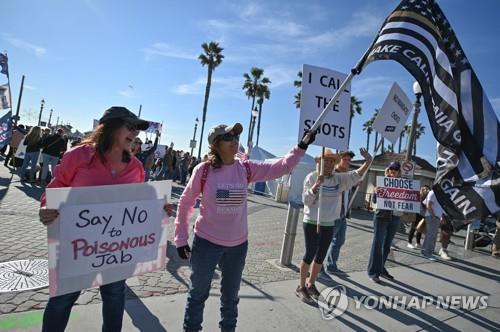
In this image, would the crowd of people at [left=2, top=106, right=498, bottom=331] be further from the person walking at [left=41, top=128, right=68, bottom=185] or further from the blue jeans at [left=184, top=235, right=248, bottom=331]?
the person walking at [left=41, top=128, right=68, bottom=185]

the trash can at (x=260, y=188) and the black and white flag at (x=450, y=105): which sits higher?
the black and white flag at (x=450, y=105)

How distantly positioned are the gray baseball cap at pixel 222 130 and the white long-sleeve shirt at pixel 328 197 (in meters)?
1.83

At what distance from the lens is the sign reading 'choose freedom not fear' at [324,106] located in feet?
14.1

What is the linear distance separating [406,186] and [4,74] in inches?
536

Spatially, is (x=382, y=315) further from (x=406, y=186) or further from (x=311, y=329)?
(x=406, y=186)

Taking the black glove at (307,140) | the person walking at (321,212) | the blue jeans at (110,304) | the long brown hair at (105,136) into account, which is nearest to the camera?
the blue jeans at (110,304)

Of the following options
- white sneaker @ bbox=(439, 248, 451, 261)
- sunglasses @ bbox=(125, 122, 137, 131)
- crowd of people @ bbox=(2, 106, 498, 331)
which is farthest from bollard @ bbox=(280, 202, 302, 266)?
white sneaker @ bbox=(439, 248, 451, 261)

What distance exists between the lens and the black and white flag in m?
3.16

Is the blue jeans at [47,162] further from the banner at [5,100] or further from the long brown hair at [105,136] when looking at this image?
the long brown hair at [105,136]

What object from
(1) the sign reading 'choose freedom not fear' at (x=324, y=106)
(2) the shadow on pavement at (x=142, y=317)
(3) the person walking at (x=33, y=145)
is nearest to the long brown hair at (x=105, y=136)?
(2) the shadow on pavement at (x=142, y=317)

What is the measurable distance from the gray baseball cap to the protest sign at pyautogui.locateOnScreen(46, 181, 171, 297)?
0.57 m

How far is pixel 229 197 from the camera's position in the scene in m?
3.00

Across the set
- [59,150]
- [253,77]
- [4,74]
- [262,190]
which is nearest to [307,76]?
[59,150]

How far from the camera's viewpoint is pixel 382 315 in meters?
4.48
